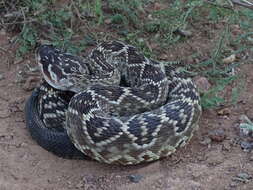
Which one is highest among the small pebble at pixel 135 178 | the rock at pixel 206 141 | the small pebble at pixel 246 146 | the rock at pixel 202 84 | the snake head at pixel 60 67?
the small pebble at pixel 246 146

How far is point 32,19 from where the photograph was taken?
605cm

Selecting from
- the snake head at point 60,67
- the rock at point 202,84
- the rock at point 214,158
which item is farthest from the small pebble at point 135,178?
the rock at point 202,84

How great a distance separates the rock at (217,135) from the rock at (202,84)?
0.63 meters

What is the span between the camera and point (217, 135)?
4.73 meters

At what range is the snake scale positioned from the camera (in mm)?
4406

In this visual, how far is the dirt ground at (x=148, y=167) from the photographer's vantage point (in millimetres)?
4242

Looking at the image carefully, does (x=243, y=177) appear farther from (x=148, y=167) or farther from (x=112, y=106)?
(x=112, y=106)

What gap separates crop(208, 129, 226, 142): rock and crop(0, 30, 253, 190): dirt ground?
0.02 m

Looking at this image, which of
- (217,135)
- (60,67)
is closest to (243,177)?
(217,135)

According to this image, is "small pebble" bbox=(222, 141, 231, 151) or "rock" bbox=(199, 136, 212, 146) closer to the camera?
"small pebble" bbox=(222, 141, 231, 151)

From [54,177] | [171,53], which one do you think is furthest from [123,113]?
[171,53]

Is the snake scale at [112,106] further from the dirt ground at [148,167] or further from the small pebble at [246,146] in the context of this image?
the small pebble at [246,146]

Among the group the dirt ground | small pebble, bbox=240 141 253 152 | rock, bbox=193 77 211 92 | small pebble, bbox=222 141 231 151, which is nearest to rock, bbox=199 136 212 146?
the dirt ground

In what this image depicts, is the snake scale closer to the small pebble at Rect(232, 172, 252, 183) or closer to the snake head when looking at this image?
the snake head
